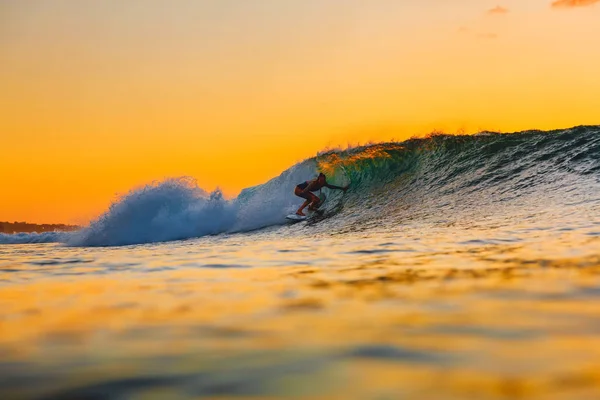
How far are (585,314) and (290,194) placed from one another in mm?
15918

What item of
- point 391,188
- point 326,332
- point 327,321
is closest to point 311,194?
point 391,188

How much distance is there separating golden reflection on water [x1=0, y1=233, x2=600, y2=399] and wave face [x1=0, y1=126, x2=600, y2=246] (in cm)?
762

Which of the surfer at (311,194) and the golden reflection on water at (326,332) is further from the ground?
the surfer at (311,194)

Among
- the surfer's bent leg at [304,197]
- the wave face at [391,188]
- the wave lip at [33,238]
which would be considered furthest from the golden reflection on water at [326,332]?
the wave lip at [33,238]

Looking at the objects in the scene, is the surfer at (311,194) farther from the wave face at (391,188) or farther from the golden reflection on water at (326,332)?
the golden reflection on water at (326,332)

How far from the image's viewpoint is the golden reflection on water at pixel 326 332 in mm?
1677

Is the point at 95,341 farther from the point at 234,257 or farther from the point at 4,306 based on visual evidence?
the point at 234,257

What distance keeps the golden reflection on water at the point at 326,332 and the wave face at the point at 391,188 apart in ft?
25.0

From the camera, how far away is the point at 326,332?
2.33 meters

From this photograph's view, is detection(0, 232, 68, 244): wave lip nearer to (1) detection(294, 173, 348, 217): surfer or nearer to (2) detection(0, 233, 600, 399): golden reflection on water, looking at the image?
(1) detection(294, 173, 348, 217): surfer

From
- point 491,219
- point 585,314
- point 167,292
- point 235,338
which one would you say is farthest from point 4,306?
point 491,219

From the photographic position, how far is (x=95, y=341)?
2344mm

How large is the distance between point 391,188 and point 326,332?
14215 mm

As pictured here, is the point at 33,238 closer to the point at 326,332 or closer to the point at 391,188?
the point at 391,188
